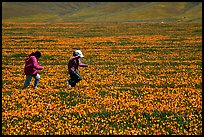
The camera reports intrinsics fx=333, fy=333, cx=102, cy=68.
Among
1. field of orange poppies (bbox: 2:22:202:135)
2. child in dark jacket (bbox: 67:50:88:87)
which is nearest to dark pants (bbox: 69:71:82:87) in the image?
child in dark jacket (bbox: 67:50:88:87)

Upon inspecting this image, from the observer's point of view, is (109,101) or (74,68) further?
(74,68)

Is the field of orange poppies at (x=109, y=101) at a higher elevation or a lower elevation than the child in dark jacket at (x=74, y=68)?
lower

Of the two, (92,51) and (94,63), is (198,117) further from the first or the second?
(92,51)

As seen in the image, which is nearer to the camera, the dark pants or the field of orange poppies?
the field of orange poppies

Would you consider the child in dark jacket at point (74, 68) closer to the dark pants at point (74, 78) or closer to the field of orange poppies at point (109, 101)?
the dark pants at point (74, 78)

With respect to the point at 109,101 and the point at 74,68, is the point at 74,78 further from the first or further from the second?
the point at 109,101

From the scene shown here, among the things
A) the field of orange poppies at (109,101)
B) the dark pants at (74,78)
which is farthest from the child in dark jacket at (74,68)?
the field of orange poppies at (109,101)

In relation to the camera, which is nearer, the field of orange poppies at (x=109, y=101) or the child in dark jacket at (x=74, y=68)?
the field of orange poppies at (x=109, y=101)

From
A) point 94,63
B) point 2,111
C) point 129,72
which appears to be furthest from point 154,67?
point 2,111

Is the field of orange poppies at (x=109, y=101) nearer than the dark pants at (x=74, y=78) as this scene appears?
Yes

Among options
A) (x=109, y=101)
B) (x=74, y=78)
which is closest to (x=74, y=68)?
(x=74, y=78)

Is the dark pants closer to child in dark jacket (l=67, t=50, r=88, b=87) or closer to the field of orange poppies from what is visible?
child in dark jacket (l=67, t=50, r=88, b=87)

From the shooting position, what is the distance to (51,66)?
24984 millimetres

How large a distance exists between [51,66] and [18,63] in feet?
10.7
